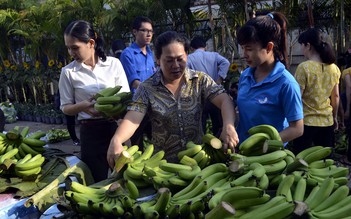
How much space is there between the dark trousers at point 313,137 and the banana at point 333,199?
2.56m

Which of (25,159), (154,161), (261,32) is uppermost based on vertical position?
(261,32)

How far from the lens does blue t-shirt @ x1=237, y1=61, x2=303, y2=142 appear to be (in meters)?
2.62

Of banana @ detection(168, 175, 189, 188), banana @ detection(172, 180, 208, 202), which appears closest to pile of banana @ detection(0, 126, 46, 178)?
banana @ detection(168, 175, 189, 188)

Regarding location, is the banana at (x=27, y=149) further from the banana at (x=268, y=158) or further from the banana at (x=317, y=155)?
the banana at (x=317, y=155)

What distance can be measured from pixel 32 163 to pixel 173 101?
1126 millimetres

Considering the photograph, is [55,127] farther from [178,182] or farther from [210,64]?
[178,182]

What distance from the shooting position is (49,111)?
40.2 ft

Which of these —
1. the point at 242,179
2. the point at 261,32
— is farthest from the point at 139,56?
the point at 242,179

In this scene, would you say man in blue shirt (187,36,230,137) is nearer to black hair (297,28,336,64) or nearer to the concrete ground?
black hair (297,28,336,64)

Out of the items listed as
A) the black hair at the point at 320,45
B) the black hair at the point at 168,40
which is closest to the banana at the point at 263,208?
the black hair at the point at 168,40

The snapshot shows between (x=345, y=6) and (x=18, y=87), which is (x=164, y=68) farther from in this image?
(x=18, y=87)

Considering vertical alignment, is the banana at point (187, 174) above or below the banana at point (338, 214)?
above

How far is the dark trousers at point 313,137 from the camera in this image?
4383 millimetres

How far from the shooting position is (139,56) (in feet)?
16.8
